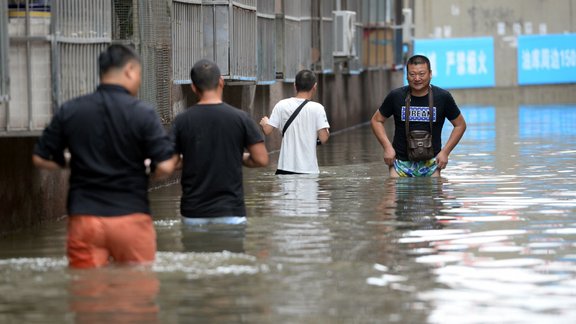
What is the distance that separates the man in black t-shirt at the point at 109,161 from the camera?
8672 millimetres

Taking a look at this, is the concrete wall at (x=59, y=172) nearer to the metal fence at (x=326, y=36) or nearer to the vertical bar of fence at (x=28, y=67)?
the vertical bar of fence at (x=28, y=67)

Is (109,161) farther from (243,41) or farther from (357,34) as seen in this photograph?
(357,34)

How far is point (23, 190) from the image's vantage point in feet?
42.1

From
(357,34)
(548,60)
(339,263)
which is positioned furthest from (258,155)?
(548,60)

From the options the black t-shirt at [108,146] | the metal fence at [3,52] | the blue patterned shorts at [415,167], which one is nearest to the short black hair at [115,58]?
the black t-shirt at [108,146]

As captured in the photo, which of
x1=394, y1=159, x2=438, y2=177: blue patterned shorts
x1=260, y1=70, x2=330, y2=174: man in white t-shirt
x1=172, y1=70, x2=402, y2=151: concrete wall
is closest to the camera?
x1=394, y1=159, x2=438, y2=177: blue patterned shorts

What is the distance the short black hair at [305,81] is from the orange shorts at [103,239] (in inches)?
285

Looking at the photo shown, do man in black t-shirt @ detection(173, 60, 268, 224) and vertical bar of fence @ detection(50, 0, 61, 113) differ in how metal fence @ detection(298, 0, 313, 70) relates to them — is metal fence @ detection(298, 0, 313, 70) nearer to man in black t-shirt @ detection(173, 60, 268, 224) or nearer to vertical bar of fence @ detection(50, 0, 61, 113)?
vertical bar of fence @ detection(50, 0, 61, 113)

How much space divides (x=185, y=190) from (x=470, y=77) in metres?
43.2

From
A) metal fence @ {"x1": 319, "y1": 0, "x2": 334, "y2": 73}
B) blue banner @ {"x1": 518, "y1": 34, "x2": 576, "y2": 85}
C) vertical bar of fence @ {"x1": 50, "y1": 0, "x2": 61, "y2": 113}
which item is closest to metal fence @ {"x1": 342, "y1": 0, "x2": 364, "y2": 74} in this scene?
metal fence @ {"x1": 319, "y1": 0, "x2": 334, "y2": 73}

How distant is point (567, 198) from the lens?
49.0 ft

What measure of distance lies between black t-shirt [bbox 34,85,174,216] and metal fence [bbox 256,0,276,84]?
13391 mm

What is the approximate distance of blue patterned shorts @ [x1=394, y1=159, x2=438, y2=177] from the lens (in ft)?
49.8

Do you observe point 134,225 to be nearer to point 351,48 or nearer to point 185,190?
point 185,190
